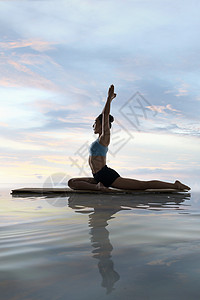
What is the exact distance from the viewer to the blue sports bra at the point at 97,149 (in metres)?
5.37

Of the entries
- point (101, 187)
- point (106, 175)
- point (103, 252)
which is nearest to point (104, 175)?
point (106, 175)

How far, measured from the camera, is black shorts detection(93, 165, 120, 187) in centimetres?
542

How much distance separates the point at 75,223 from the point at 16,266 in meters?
1.06

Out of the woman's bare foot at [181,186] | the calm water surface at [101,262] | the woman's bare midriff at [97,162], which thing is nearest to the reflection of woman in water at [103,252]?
the calm water surface at [101,262]

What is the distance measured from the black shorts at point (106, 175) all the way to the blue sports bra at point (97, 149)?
286mm

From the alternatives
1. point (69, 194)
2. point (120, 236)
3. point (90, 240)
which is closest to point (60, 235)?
point (90, 240)

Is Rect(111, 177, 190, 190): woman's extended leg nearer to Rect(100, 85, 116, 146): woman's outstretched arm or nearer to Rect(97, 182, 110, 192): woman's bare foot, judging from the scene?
Rect(97, 182, 110, 192): woman's bare foot

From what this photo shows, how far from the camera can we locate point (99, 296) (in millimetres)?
873

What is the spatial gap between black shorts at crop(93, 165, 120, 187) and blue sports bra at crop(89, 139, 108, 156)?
0.29m

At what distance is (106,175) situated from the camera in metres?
5.43

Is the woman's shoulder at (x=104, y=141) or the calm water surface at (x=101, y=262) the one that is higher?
the woman's shoulder at (x=104, y=141)

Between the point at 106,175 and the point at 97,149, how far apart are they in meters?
0.55

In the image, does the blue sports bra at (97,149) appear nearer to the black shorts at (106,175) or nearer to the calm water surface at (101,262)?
the black shorts at (106,175)

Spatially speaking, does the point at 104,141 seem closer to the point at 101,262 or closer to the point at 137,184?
the point at 137,184
